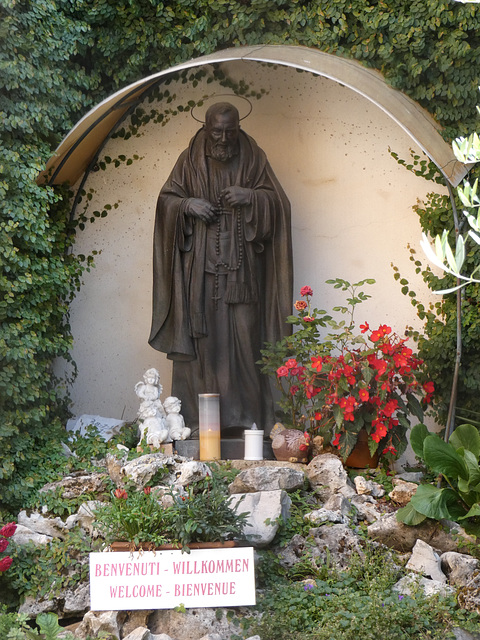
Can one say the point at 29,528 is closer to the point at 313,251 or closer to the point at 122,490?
the point at 122,490

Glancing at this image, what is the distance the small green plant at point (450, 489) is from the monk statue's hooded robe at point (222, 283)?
55.8 inches

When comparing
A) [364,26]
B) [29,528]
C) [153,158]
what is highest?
[364,26]

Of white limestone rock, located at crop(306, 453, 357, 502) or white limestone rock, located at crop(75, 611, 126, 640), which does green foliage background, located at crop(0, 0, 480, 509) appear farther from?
white limestone rock, located at crop(306, 453, 357, 502)

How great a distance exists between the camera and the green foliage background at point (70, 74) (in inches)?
212

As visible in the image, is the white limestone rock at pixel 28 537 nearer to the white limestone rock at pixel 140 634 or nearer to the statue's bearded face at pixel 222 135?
the white limestone rock at pixel 140 634

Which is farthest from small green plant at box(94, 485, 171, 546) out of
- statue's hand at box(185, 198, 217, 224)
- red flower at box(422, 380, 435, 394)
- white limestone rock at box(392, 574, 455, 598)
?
statue's hand at box(185, 198, 217, 224)

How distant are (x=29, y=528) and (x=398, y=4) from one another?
3786mm

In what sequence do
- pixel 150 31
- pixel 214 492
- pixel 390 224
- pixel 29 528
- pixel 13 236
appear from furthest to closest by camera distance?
pixel 390 224 → pixel 150 31 → pixel 13 236 → pixel 29 528 → pixel 214 492

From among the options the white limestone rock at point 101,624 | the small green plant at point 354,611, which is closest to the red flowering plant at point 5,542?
the white limestone rock at point 101,624

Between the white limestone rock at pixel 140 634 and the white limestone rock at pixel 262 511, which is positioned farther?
the white limestone rock at pixel 262 511

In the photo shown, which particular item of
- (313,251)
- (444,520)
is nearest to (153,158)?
(313,251)

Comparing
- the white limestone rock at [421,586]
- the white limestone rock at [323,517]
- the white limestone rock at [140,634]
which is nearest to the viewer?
the white limestone rock at [140,634]

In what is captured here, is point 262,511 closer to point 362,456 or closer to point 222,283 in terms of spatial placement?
point 362,456

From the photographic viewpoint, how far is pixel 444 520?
15.4 ft
